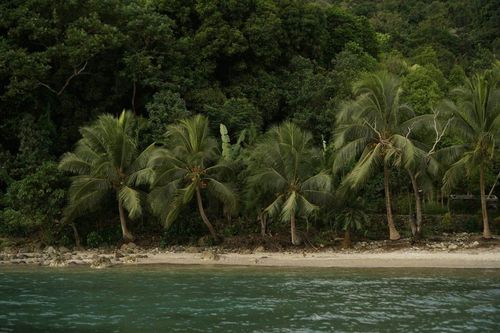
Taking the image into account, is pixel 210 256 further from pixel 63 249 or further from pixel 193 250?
pixel 63 249

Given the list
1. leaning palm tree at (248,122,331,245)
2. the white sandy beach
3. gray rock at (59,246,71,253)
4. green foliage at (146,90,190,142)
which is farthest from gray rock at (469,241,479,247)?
gray rock at (59,246,71,253)

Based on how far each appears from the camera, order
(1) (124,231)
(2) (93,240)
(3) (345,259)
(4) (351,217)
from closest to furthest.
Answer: (3) (345,259) → (4) (351,217) → (1) (124,231) → (2) (93,240)

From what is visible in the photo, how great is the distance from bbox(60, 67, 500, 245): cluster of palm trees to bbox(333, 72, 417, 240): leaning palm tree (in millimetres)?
45

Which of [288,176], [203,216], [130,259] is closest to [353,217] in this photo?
[288,176]

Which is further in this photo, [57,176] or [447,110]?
[57,176]

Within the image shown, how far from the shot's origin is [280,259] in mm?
25125

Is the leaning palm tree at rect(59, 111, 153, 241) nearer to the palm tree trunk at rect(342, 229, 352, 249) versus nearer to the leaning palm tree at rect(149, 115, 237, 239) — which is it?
the leaning palm tree at rect(149, 115, 237, 239)

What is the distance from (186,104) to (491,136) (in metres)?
17.4

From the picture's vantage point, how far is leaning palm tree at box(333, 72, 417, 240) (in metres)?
26.1

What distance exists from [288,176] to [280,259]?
152 inches

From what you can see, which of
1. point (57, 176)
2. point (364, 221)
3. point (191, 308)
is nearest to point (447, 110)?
point (364, 221)

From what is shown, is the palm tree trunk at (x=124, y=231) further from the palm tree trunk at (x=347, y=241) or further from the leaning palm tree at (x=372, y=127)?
the leaning palm tree at (x=372, y=127)

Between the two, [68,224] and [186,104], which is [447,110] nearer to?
[186,104]

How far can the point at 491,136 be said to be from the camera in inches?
992
